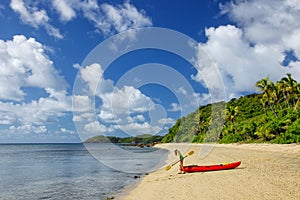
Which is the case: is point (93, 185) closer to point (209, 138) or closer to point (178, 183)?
point (178, 183)

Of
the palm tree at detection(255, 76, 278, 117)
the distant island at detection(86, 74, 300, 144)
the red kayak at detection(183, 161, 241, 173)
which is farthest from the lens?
the palm tree at detection(255, 76, 278, 117)

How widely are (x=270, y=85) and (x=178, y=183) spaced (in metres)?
44.4

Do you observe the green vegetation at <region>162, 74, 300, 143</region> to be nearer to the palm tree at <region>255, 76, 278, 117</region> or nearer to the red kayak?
the palm tree at <region>255, 76, 278, 117</region>

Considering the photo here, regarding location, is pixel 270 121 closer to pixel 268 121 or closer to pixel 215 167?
pixel 268 121

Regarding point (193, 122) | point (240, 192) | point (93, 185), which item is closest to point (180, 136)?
point (193, 122)

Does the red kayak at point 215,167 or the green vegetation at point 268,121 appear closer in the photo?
the red kayak at point 215,167

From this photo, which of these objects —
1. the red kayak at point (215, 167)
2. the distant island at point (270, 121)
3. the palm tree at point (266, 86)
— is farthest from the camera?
the palm tree at point (266, 86)

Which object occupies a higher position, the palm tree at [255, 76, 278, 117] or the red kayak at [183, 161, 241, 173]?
the palm tree at [255, 76, 278, 117]

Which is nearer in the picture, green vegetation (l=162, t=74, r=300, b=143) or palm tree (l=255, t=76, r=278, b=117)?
green vegetation (l=162, t=74, r=300, b=143)

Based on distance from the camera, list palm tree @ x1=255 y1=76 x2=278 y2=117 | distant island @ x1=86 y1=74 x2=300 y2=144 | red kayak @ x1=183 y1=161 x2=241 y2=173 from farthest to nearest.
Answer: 1. palm tree @ x1=255 y1=76 x2=278 y2=117
2. distant island @ x1=86 y1=74 x2=300 y2=144
3. red kayak @ x1=183 y1=161 x2=241 y2=173

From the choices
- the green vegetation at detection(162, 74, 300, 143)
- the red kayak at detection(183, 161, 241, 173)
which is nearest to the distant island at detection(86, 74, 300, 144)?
the green vegetation at detection(162, 74, 300, 143)

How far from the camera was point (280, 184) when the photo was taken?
1335cm

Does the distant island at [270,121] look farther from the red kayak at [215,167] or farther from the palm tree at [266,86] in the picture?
the red kayak at [215,167]

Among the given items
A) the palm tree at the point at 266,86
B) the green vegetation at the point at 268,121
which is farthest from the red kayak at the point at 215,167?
the palm tree at the point at 266,86
